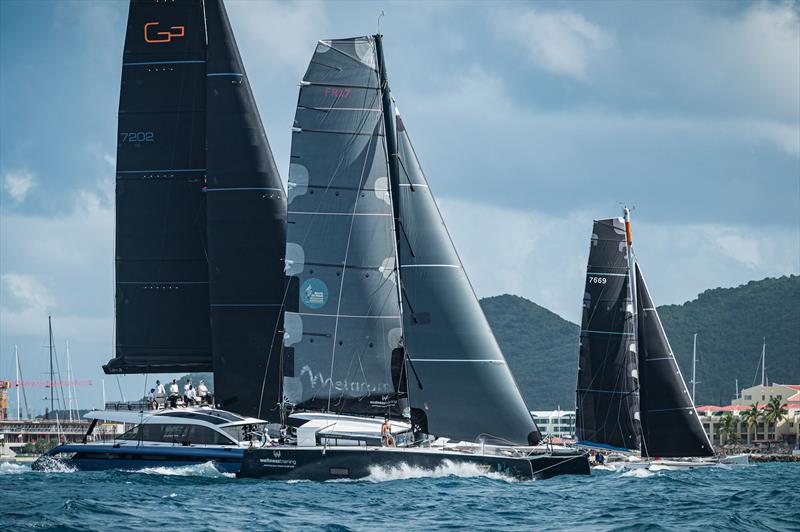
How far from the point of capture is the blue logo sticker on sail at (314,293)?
38.3 meters

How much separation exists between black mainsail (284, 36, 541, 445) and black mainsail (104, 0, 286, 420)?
4182mm

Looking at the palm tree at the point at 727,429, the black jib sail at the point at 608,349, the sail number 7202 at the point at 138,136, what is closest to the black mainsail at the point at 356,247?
the sail number 7202 at the point at 138,136

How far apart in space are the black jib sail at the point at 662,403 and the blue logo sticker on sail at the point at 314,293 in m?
20.2

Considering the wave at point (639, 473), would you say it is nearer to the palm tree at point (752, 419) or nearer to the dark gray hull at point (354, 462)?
the dark gray hull at point (354, 462)

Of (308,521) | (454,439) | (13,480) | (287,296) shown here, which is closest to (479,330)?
(454,439)

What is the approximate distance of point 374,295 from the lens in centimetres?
3841

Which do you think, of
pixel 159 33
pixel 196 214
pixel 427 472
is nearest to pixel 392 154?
pixel 196 214

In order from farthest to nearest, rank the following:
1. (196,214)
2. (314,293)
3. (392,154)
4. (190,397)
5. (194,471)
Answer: (196,214) < (190,397) < (392,154) < (314,293) < (194,471)

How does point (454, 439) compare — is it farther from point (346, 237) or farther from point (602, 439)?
point (602, 439)

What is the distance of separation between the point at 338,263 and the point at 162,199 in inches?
349

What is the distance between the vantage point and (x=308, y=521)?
2552 centimetres

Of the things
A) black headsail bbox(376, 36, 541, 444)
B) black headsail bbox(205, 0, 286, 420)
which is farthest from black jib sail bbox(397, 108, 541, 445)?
black headsail bbox(205, 0, 286, 420)

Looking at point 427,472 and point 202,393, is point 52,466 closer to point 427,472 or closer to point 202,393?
point 202,393

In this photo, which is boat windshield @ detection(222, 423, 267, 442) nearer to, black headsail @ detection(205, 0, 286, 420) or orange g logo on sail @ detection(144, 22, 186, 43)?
black headsail @ detection(205, 0, 286, 420)
